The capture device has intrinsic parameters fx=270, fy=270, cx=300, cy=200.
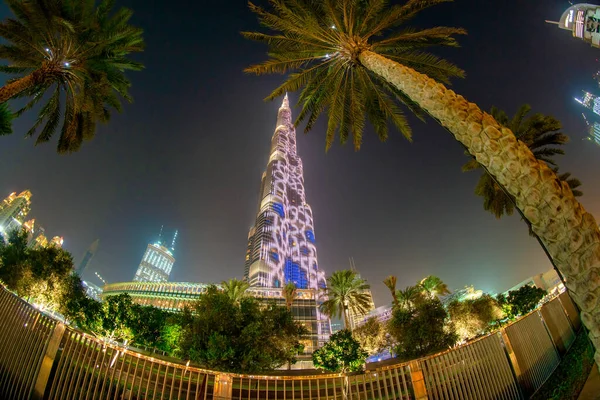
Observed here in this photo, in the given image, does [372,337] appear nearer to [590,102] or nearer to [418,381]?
[418,381]

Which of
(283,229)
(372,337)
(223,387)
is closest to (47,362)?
(223,387)

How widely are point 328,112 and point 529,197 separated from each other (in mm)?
8612

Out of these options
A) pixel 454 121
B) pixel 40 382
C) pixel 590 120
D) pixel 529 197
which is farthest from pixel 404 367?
pixel 590 120

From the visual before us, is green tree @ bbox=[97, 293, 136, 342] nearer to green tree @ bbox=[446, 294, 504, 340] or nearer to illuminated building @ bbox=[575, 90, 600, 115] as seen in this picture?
green tree @ bbox=[446, 294, 504, 340]

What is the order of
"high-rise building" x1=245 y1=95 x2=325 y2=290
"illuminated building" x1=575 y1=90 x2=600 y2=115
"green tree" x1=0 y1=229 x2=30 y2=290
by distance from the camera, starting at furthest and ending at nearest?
"high-rise building" x1=245 y1=95 x2=325 y2=290 → "illuminated building" x1=575 y1=90 x2=600 y2=115 → "green tree" x1=0 y1=229 x2=30 y2=290

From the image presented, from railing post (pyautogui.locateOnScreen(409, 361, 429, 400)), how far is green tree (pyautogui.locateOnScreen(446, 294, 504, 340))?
27.6 meters

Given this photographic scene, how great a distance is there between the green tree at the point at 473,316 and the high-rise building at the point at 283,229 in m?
95.3

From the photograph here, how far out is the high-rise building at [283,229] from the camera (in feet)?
417

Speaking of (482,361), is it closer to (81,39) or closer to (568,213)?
(568,213)

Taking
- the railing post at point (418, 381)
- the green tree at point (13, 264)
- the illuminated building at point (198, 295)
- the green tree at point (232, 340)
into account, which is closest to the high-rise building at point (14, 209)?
the illuminated building at point (198, 295)

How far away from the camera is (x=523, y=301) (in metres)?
29.3

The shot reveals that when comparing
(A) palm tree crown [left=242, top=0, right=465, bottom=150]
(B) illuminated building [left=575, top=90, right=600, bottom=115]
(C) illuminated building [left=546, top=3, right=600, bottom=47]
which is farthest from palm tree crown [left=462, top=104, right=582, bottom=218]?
(B) illuminated building [left=575, top=90, right=600, bottom=115]

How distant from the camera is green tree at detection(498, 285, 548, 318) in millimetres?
29047

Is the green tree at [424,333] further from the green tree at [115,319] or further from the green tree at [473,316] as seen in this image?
the green tree at [115,319]
